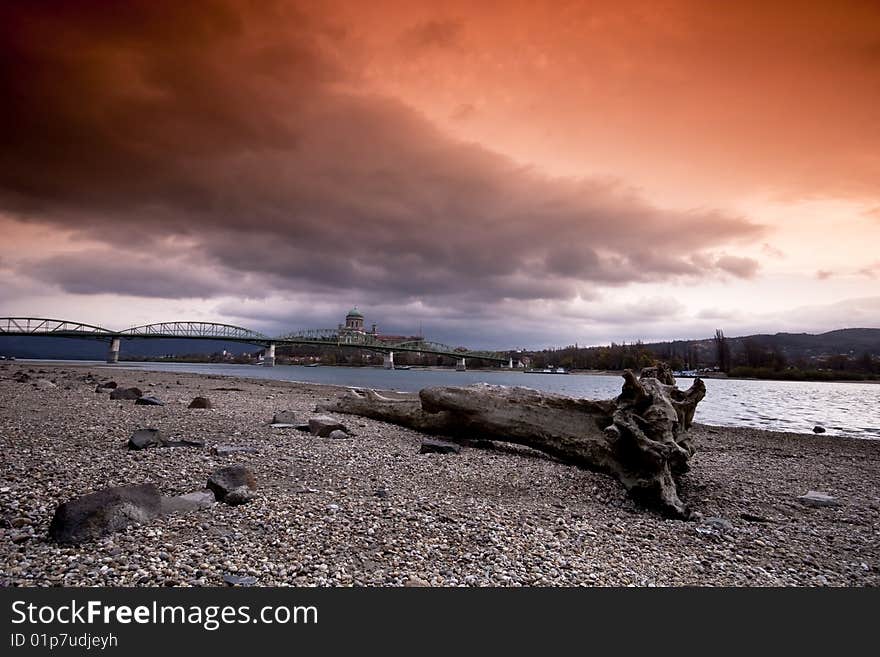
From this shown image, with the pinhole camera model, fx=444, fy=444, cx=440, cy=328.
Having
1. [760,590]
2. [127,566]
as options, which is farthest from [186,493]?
[760,590]

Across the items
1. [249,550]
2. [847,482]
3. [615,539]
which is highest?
[249,550]

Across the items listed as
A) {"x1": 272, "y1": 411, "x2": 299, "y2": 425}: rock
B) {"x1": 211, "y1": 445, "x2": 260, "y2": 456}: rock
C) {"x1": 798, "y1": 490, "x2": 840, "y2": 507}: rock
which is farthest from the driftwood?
{"x1": 211, "y1": 445, "x2": 260, "y2": 456}: rock

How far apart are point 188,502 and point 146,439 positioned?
388 cm

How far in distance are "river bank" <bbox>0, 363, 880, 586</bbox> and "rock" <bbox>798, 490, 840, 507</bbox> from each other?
1.02 ft

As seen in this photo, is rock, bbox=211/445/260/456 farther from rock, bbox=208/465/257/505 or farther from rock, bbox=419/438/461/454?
rock, bbox=419/438/461/454

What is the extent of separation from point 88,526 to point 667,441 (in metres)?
8.30

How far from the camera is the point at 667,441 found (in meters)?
7.94

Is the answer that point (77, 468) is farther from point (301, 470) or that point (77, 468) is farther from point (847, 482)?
point (847, 482)

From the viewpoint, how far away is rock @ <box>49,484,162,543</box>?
4.20m

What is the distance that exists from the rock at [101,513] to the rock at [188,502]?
13cm

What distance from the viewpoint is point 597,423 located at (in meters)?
9.65

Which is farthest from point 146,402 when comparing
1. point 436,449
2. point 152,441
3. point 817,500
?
point 817,500

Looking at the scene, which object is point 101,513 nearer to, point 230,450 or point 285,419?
point 230,450

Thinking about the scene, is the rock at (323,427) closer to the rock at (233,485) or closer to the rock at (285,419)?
the rock at (285,419)
